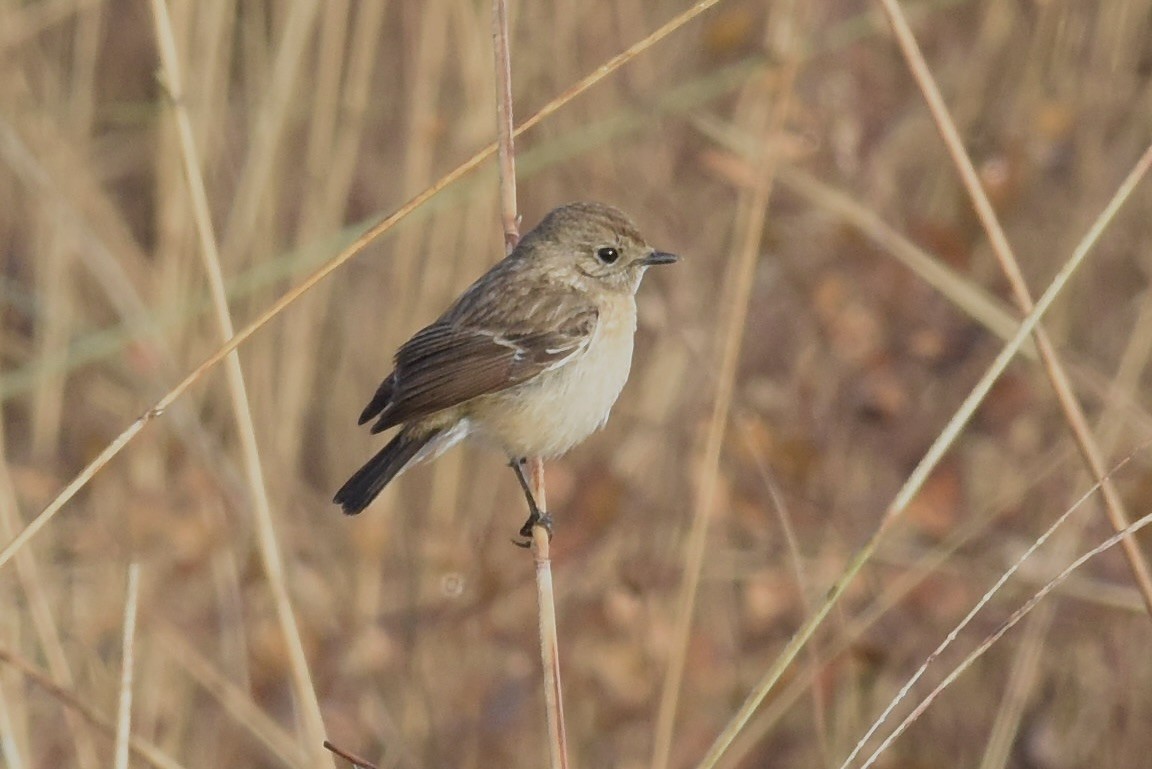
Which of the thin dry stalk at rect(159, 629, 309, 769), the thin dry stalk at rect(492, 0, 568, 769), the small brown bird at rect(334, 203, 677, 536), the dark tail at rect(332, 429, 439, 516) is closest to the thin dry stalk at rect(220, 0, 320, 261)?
the small brown bird at rect(334, 203, 677, 536)

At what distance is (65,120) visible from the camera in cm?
523

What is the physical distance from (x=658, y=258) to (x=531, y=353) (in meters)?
0.40

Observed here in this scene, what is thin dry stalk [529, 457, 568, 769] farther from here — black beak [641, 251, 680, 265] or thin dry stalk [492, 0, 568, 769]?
black beak [641, 251, 680, 265]

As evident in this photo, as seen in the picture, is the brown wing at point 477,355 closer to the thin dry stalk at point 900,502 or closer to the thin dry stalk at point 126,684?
the thin dry stalk at point 126,684

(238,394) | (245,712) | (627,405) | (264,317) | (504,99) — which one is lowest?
(245,712)

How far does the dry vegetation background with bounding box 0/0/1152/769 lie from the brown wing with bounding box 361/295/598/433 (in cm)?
64

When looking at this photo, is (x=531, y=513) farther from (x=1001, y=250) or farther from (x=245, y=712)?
(x=1001, y=250)

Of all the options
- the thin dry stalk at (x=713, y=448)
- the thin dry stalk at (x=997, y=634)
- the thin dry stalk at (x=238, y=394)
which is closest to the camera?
the thin dry stalk at (x=997, y=634)

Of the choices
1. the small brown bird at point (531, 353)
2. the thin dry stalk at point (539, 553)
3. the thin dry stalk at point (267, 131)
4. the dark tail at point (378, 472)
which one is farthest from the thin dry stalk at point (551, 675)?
the thin dry stalk at point (267, 131)

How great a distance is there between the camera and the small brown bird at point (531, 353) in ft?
11.9

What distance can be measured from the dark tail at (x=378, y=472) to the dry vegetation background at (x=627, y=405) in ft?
2.55

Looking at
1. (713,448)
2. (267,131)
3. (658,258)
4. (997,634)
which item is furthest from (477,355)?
(997,634)

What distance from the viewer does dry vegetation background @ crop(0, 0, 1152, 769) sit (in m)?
4.54

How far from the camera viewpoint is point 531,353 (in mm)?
3764
